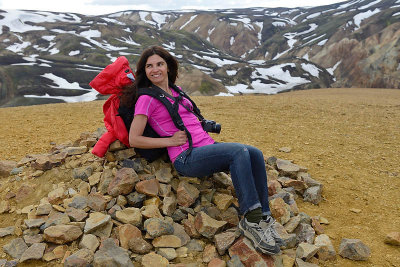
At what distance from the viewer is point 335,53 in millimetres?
70188

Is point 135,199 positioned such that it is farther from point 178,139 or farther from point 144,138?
point 178,139

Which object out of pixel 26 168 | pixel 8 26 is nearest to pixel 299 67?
pixel 26 168

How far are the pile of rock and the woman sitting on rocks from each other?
34cm

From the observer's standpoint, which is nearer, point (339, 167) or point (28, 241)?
point (28, 241)

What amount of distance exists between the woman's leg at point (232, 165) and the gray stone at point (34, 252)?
2165 mm

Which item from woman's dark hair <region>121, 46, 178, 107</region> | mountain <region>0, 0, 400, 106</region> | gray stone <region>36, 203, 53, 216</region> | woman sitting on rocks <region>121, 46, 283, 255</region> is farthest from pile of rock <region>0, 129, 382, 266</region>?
mountain <region>0, 0, 400, 106</region>

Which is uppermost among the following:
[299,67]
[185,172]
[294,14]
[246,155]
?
[294,14]

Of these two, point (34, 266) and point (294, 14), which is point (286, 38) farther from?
point (34, 266)

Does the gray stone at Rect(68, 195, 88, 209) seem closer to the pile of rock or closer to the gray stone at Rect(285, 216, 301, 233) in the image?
the pile of rock

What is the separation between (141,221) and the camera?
4.39 m

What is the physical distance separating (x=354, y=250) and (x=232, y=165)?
218cm

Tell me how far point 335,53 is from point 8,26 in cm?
11335

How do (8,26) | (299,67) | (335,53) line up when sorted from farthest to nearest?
(8,26) < (335,53) < (299,67)

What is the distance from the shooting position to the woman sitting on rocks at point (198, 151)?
4.05 metres
